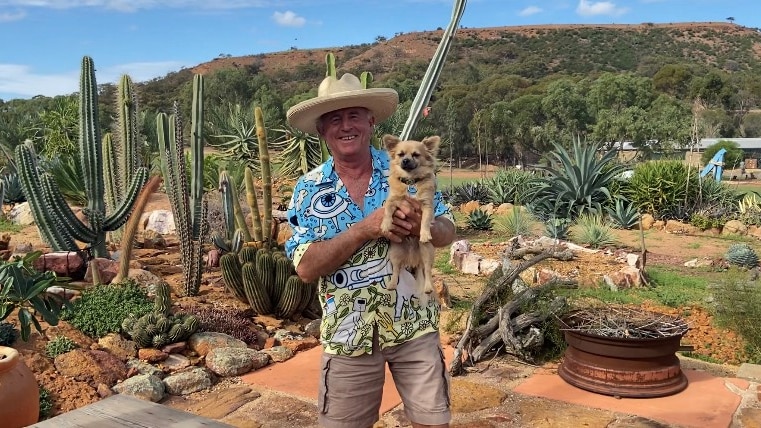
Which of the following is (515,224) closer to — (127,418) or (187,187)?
(187,187)

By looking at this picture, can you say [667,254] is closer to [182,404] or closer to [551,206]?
[551,206]

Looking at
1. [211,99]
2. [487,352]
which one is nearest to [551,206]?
[487,352]

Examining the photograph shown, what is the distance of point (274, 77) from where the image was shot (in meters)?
72.6

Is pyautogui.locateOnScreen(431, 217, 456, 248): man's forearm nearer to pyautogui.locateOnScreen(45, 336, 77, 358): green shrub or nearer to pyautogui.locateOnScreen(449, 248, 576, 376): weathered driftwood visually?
pyautogui.locateOnScreen(449, 248, 576, 376): weathered driftwood

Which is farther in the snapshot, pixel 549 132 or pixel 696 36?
pixel 696 36

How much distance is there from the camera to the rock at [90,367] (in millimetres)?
4367

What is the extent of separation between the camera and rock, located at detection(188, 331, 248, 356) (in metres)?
5.00

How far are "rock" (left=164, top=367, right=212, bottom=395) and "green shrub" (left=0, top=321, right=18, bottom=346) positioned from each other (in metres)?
1.16

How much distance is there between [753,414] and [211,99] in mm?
44018

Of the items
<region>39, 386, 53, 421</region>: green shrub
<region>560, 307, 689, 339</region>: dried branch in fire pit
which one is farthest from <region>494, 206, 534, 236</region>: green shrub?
<region>39, 386, 53, 421</region>: green shrub

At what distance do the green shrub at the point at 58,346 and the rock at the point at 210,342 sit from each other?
0.85m

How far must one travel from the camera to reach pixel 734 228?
488 inches

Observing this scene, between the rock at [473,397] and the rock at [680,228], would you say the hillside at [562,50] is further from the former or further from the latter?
the rock at [473,397]

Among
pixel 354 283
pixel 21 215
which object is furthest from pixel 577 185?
pixel 354 283
